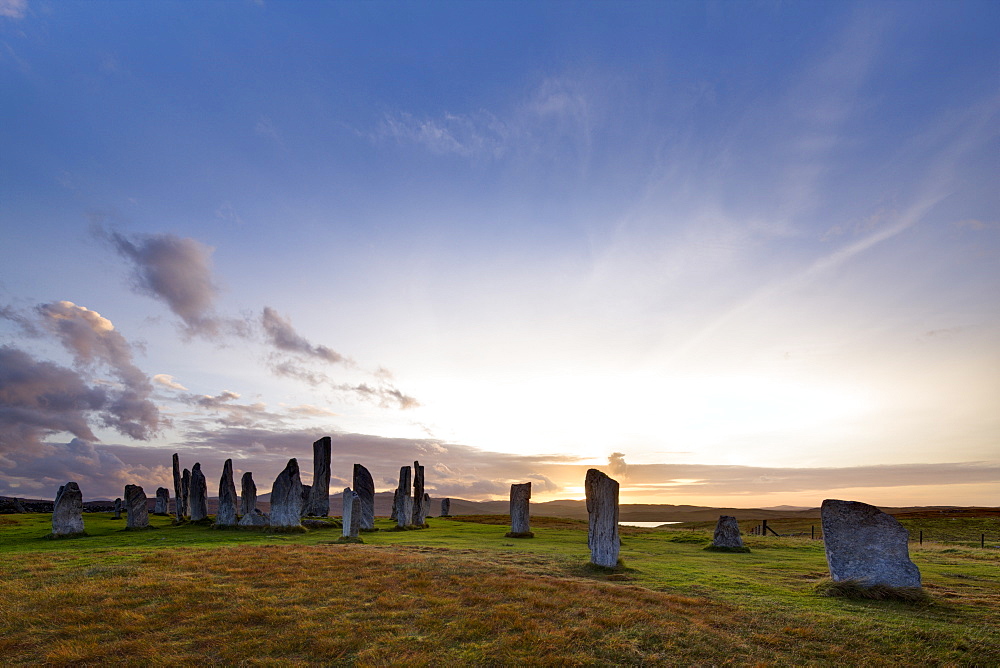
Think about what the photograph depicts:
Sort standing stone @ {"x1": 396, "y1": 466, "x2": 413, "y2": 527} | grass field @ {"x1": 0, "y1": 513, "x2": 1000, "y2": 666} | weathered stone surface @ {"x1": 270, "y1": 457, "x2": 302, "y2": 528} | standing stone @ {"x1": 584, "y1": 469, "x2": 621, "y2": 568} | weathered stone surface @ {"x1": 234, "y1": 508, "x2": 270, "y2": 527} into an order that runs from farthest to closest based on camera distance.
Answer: standing stone @ {"x1": 396, "y1": 466, "x2": 413, "y2": 527} < weathered stone surface @ {"x1": 234, "y1": 508, "x2": 270, "y2": 527} < weathered stone surface @ {"x1": 270, "y1": 457, "x2": 302, "y2": 528} < standing stone @ {"x1": 584, "y1": 469, "x2": 621, "y2": 568} < grass field @ {"x1": 0, "y1": 513, "x2": 1000, "y2": 666}

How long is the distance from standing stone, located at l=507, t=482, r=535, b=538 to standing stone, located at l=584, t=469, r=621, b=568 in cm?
1237

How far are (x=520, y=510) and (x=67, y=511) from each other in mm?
24027

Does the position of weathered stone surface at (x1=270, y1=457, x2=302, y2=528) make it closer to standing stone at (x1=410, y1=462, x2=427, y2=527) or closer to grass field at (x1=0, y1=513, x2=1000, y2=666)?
standing stone at (x1=410, y1=462, x2=427, y2=527)

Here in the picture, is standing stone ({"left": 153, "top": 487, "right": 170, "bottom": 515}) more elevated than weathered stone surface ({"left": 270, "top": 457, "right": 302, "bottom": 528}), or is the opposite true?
weathered stone surface ({"left": 270, "top": 457, "right": 302, "bottom": 528})

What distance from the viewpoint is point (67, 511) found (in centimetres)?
2862

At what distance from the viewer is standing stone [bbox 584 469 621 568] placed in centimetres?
1858

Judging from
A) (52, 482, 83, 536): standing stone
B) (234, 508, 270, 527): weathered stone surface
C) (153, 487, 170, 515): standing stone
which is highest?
(52, 482, 83, 536): standing stone

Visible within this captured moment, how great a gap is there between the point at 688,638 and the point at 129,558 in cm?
1742

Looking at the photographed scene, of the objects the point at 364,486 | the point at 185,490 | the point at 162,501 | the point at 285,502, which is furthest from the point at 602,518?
the point at 162,501

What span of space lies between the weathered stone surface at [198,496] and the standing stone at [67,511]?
9.29 meters

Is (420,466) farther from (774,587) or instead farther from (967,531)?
(967,531)

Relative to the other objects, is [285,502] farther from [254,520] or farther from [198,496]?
[198,496]

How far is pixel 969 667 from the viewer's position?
9.39m

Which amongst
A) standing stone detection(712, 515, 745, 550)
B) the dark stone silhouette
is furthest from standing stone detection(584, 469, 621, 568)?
the dark stone silhouette
